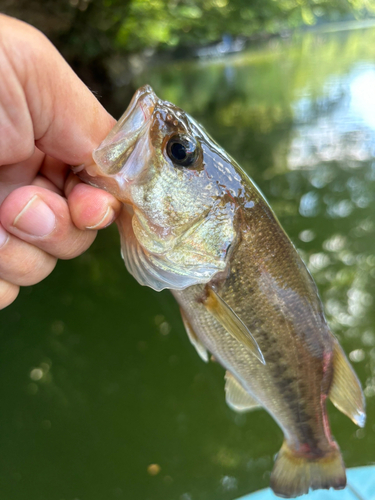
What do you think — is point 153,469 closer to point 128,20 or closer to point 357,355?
point 357,355

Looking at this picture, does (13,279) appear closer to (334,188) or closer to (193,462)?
(193,462)

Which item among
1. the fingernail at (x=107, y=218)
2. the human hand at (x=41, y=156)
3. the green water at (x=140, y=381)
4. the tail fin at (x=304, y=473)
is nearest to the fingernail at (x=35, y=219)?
the human hand at (x=41, y=156)

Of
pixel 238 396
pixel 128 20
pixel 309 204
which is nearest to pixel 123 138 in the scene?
pixel 238 396

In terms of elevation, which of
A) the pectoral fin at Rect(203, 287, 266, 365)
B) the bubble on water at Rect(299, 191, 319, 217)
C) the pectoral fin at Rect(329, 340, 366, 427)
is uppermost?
the pectoral fin at Rect(203, 287, 266, 365)

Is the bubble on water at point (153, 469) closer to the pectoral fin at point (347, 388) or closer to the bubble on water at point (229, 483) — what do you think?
the bubble on water at point (229, 483)

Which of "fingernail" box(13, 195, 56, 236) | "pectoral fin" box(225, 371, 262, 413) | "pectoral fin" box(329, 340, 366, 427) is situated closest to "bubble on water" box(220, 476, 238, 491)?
"pectoral fin" box(225, 371, 262, 413)

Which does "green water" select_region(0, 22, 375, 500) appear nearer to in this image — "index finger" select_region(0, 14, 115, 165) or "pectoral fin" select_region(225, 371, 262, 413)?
"pectoral fin" select_region(225, 371, 262, 413)

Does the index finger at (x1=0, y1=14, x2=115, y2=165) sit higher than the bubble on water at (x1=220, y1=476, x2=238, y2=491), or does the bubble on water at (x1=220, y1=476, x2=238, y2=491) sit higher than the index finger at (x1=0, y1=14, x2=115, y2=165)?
the index finger at (x1=0, y1=14, x2=115, y2=165)
